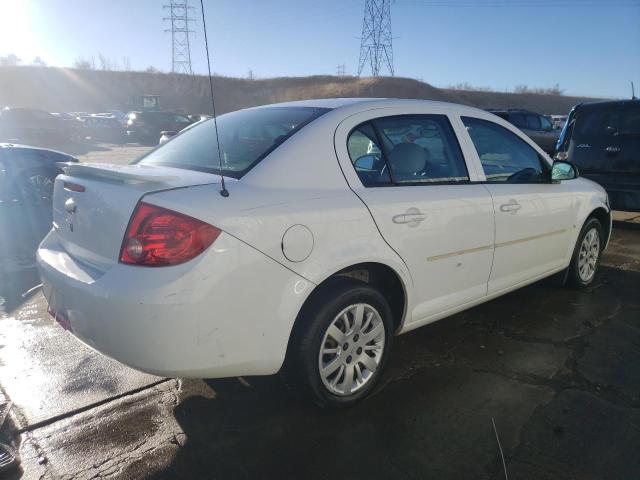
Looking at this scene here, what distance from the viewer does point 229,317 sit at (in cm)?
226

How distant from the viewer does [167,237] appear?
2.20 m

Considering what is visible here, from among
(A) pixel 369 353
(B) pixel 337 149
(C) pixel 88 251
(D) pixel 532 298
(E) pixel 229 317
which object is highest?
(B) pixel 337 149

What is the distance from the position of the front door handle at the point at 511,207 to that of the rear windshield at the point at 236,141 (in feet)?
4.72

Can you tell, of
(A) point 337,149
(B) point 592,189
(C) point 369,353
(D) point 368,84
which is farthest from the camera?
(D) point 368,84

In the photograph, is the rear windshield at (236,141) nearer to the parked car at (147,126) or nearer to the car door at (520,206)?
the car door at (520,206)

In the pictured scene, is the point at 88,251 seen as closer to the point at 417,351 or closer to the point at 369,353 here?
the point at 369,353

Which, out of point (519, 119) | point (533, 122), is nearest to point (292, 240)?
point (519, 119)

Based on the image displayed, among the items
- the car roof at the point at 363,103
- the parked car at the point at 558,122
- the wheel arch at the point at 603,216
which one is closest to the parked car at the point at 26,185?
the car roof at the point at 363,103

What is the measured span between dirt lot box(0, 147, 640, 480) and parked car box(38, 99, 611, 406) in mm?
322

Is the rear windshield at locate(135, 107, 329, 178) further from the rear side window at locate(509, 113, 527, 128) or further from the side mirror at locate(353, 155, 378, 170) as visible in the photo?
the rear side window at locate(509, 113, 527, 128)

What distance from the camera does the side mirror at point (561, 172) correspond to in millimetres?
4030

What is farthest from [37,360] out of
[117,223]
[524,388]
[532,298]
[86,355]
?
[532,298]

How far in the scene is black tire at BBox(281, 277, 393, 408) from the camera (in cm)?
254

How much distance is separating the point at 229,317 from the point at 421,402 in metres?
1.32
